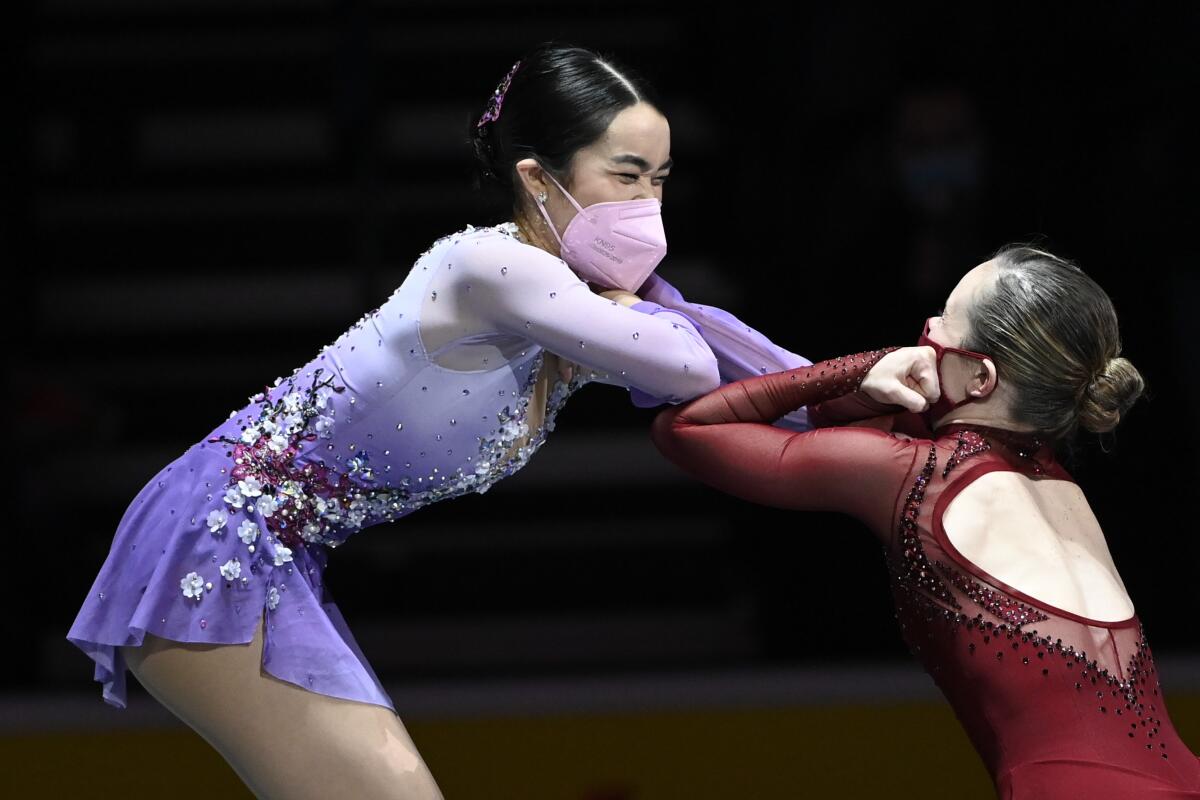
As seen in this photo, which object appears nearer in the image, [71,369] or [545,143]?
[545,143]

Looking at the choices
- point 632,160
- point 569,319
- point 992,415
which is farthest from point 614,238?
point 992,415

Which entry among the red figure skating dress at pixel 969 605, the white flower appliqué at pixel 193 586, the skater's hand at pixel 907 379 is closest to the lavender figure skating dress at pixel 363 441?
the white flower appliqué at pixel 193 586

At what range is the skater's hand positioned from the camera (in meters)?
1.98

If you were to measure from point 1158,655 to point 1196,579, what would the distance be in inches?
19.1

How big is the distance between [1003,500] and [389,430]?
2.57 ft

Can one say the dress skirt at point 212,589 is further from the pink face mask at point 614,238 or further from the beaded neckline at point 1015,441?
the beaded neckline at point 1015,441

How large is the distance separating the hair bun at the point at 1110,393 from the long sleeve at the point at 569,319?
1.52 ft

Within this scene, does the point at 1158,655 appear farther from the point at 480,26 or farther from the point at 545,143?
the point at 480,26

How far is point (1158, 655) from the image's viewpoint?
3.44 m

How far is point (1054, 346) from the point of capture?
6.32 feet

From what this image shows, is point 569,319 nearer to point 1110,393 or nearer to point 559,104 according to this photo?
point 559,104

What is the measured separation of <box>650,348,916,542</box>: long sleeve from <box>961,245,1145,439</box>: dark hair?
152 millimetres

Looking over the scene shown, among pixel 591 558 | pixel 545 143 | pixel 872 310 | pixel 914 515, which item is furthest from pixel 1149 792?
pixel 591 558

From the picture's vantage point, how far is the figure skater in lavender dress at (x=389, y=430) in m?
2.03
